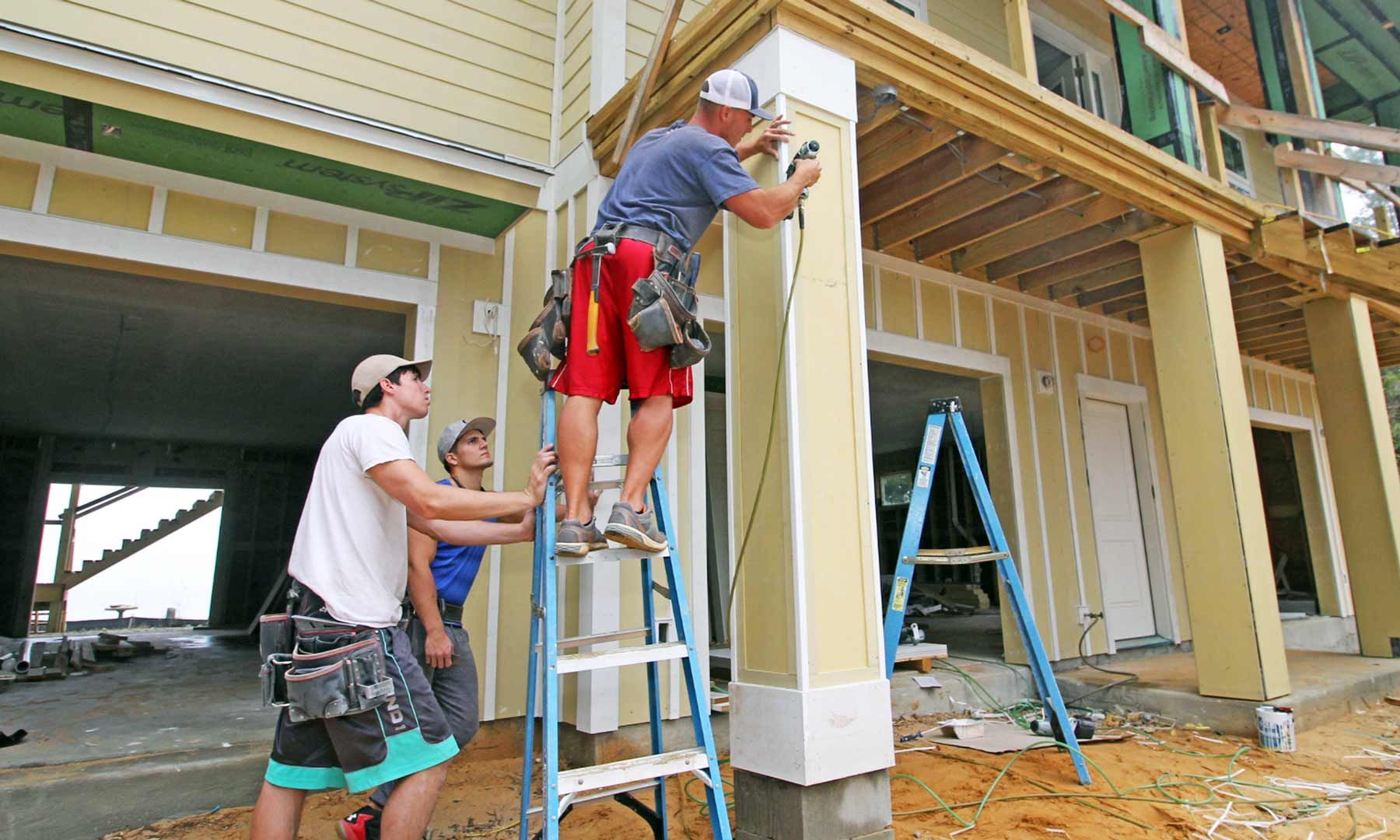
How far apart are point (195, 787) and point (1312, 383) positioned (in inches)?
459

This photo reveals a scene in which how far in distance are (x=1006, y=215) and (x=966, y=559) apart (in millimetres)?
2597

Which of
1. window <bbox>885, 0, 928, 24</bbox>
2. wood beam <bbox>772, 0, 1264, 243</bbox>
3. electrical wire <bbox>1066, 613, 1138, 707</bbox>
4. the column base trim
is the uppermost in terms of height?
window <bbox>885, 0, 928, 24</bbox>

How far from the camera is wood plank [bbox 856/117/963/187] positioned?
3.77 metres

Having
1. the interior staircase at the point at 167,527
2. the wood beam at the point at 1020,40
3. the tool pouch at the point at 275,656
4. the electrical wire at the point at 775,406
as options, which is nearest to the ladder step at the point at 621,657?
the electrical wire at the point at 775,406

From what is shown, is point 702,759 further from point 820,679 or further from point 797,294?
point 797,294

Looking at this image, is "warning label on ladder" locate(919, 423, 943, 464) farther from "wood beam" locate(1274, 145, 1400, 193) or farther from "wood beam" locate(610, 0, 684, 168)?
"wood beam" locate(1274, 145, 1400, 193)

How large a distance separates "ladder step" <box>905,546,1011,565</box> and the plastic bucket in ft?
5.94

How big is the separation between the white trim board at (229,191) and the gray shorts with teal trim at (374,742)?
8.32 ft

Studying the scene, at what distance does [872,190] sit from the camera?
4766 mm

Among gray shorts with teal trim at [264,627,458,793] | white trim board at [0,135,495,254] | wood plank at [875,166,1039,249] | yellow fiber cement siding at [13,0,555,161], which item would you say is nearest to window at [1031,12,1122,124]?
wood plank at [875,166,1039,249]

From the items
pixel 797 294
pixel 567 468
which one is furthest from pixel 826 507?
pixel 567 468

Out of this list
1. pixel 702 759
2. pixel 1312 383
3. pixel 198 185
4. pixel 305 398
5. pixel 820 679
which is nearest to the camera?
pixel 702 759

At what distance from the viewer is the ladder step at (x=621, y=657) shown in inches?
81.0

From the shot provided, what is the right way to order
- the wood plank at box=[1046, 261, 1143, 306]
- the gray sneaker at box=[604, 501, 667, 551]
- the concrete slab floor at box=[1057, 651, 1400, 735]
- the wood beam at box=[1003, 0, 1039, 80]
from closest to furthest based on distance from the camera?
the gray sneaker at box=[604, 501, 667, 551], the wood beam at box=[1003, 0, 1039, 80], the concrete slab floor at box=[1057, 651, 1400, 735], the wood plank at box=[1046, 261, 1143, 306]
